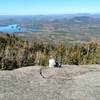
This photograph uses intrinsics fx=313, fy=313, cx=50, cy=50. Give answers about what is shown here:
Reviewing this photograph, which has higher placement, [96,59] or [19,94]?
[19,94]

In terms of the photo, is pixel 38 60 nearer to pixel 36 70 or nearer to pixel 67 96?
pixel 36 70

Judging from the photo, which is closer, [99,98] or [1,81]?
[99,98]

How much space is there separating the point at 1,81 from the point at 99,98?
241 inches

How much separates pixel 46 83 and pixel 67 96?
8.50 ft

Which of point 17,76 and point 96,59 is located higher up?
point 17,76

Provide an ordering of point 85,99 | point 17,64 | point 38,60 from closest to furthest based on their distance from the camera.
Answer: point 85,99
point 17,64
point 38,60

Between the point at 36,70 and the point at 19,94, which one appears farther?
the point at 36,70

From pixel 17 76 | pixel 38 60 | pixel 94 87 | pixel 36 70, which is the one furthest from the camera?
pixel 38 60

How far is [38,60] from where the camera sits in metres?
52.0

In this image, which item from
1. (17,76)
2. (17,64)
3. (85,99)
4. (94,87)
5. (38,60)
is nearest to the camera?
(85,99)

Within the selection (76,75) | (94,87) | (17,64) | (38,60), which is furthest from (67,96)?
(38,60)

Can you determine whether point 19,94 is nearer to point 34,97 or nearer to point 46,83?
point 34,97

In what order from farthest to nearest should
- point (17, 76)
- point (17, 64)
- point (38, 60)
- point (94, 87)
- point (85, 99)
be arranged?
point (38, 60)
point (17, 64)
point (17, 76)
point (94, 87)
point (85, 99)

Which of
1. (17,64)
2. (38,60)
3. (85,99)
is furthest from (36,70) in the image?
(38,60)
